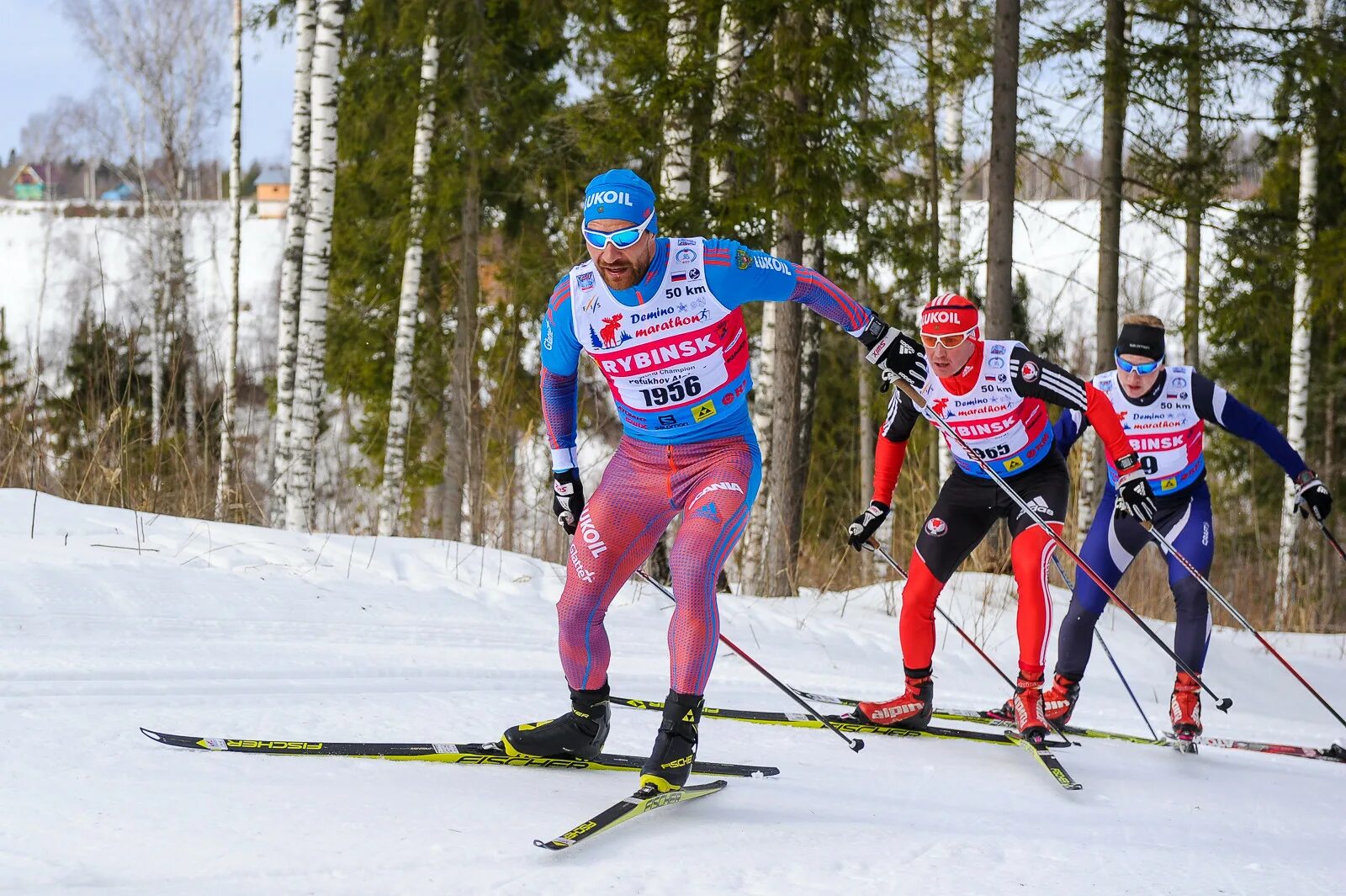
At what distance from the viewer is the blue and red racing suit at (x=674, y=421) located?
140 inches

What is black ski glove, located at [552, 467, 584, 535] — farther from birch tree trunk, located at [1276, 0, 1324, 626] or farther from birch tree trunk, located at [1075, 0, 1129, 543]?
birch tree trunk, located at [1276, 0, 1324, 626]

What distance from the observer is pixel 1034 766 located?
15.5 feet

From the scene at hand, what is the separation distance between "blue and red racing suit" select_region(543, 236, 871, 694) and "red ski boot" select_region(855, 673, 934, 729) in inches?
66.7

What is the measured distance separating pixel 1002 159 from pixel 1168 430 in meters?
3.70

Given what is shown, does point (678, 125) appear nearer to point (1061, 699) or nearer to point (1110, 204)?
point (1110, 204)

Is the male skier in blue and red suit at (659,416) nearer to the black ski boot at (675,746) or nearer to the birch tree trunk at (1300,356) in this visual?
the black ski boot at (675,746)

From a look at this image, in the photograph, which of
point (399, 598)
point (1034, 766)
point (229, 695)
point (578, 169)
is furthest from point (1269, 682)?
point (578, 169)

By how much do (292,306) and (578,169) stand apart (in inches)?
135

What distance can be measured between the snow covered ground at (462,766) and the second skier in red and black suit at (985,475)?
0.38m

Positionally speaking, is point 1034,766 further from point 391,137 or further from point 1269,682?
point 391,137

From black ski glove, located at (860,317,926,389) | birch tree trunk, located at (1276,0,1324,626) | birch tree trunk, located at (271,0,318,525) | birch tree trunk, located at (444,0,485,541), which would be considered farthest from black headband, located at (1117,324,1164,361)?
birch tree trunk, located at (1276,0,1324,626)

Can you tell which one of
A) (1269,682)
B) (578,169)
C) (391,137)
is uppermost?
(391,137)

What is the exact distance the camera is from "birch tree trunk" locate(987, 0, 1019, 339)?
8703 mm

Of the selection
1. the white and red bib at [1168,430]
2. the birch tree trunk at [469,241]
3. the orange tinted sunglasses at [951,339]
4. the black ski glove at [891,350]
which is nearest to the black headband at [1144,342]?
the white and red bib at [1168,430]
